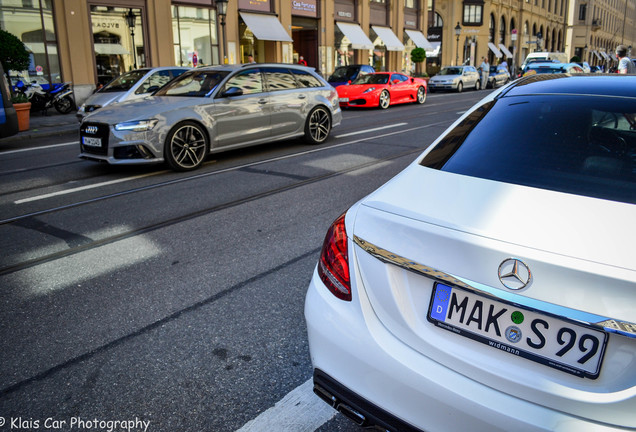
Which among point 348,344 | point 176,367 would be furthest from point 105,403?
point 348,344

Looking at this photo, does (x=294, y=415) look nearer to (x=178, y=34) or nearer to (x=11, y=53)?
(x=11, y=53)

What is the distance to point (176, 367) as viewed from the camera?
2779 millimetres

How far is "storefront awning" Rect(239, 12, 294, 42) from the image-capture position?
25.7 m

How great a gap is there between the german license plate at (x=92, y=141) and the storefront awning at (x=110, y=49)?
1498 cm

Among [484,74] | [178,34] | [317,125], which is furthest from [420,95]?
[484,74]

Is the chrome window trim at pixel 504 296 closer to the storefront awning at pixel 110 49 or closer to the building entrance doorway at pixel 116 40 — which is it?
the building entrance doorway at pixel 116 40

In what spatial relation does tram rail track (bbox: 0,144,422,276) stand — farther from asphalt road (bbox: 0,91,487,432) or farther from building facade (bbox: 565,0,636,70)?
building facade (bbox: 565,0,636,70)

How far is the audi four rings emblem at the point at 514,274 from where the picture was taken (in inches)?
58.9

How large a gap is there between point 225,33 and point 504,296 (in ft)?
76.3

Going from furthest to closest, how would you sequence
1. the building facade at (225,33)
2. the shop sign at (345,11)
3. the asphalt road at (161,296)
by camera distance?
the shop sign at (345,11)
the building facade at (225,33)
the asphalt road at (161,296)

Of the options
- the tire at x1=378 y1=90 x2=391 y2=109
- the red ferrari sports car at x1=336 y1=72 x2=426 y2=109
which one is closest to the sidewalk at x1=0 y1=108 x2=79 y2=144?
the red ferrari sports car at x1=336 y1=72 x2=426 y2=109

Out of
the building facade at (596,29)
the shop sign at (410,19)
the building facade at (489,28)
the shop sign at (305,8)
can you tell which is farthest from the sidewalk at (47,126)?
the building facade at (596,29)

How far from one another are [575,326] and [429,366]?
482mm

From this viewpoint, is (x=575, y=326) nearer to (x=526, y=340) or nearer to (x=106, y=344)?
(x=526, y=340)
